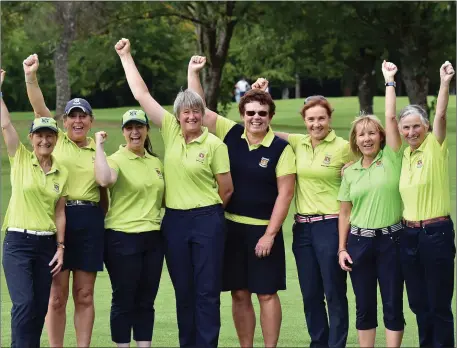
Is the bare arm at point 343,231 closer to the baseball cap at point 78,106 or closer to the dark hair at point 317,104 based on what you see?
the dark hair at point 317,104

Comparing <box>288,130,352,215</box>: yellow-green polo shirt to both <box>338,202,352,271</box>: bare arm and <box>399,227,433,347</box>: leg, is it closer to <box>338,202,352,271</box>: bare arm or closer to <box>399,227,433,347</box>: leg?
<box>338,202,352,271</box>: bare arm

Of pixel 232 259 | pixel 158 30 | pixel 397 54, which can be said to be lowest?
pixel 232 259

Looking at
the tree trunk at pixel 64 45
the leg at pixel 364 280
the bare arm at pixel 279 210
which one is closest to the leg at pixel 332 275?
the leg at pixel 364 280

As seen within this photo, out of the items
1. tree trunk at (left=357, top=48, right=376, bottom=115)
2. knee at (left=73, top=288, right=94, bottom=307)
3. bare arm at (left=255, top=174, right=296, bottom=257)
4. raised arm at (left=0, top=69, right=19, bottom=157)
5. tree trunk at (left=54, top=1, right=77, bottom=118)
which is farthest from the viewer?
tree trunk at (left=357, top=48, right=376, bottom=115)

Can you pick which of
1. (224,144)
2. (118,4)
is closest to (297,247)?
(224,144)

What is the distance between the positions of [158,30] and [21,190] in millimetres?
42683

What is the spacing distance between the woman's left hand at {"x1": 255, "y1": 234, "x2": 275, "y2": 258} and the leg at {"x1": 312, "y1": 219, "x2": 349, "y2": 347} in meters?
0.31

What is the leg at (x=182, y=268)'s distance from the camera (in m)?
7.70

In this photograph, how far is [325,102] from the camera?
25.6 feet

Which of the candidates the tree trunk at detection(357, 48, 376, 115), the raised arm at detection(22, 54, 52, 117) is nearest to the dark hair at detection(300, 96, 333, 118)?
the raised arm at detection(22, 54, 52, 117)

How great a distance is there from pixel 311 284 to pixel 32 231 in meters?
2.01

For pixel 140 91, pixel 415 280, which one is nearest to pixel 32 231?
pixel 140 91

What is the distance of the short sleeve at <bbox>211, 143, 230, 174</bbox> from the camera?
7.68 meters

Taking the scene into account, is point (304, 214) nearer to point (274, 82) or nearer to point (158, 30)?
point (158, 30)
